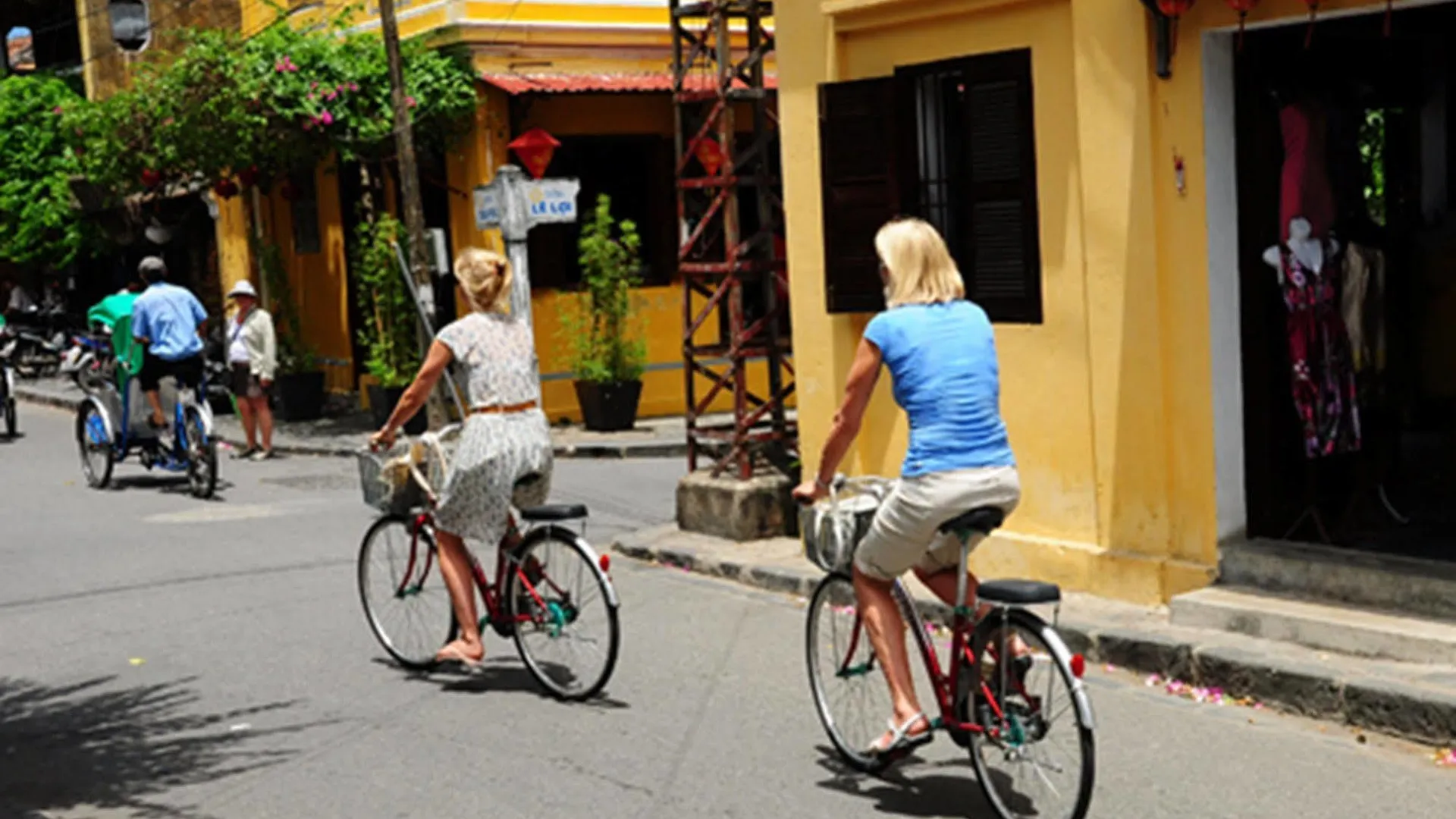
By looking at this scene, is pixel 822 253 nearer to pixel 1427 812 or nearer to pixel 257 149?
pixel 1427 812

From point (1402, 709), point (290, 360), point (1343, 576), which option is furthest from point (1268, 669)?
point (290, 360)

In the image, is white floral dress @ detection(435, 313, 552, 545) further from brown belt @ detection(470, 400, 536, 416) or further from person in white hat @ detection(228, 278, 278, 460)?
person in white hat @ detection(228, 278, 278, 460)

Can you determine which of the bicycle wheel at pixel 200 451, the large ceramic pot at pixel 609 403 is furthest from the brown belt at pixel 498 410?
the large ceramic pot at pixel 609 403

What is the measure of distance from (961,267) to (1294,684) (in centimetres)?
340

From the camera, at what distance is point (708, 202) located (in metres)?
13.0

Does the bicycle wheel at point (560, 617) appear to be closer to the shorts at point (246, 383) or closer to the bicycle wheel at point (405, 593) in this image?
the bicycle wheel at point (405, 593)

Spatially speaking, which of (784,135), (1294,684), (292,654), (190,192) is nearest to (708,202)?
(784,135)

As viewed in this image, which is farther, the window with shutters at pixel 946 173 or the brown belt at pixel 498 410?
the window with shutters at pixel 946 173

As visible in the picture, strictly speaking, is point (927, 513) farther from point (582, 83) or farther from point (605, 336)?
point (582, 83)

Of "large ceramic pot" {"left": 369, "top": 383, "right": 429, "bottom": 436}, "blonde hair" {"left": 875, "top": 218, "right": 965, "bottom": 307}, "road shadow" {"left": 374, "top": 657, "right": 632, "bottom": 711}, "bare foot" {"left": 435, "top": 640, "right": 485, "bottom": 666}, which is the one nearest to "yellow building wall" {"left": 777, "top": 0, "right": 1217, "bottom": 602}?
"road shadow" {"left": 374, "top": 657, "right": 632, "bottom": 711}

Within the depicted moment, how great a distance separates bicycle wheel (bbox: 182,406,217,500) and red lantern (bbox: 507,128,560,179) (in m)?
5.13

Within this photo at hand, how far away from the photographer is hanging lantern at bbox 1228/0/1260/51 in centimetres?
809

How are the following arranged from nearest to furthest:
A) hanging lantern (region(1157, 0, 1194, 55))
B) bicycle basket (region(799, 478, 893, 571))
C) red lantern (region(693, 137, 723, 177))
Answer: bicycle basket (region(799, 478, 893, 571)) → hanging lantern (region(1157, 0, 1194, 55)) → red lantern (region(693, 137, 723, 177))

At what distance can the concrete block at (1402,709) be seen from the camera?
6.77 m
